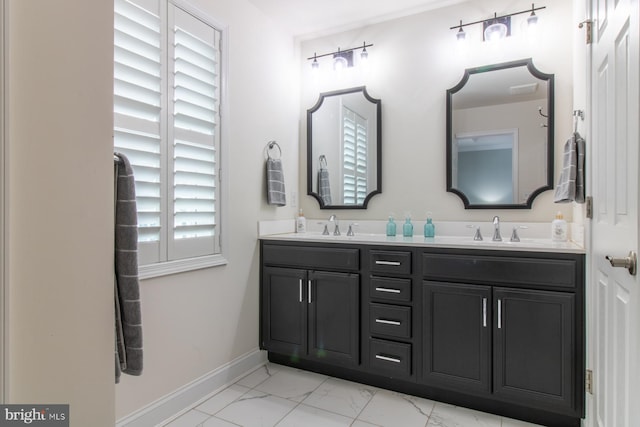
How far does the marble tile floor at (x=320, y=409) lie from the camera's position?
1.99 m

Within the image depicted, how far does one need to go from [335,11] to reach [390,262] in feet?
6.51

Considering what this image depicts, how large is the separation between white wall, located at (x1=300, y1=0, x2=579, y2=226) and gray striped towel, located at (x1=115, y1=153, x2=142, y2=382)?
2.06m

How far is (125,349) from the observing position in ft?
3.85

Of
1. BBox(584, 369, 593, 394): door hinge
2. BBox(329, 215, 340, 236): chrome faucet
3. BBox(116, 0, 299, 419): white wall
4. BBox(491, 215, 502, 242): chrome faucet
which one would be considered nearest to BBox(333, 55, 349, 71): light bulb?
BBox(116, 0, 299, 419): white wall

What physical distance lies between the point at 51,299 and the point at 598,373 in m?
2.01

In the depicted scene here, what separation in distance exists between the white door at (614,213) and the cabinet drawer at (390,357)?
912mm

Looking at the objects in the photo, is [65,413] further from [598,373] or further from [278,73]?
[278,73]

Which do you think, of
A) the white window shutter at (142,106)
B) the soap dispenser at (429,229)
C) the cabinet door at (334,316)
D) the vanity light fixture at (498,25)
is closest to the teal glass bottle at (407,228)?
the soap dispenser at (429,229)

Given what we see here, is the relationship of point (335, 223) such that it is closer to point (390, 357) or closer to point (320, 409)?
point (390, 357)

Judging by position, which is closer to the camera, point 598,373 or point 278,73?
point 598,373

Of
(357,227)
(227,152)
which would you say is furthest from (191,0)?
(357,227)

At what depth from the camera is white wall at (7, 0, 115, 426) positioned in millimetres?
653

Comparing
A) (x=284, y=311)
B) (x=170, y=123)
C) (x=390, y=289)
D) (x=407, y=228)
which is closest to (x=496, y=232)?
(x=407, y=228)

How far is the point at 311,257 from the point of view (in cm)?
254
